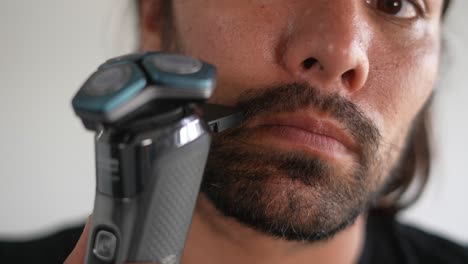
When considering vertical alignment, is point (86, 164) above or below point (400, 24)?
below

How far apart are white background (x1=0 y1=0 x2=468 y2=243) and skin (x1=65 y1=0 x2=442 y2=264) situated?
305mm

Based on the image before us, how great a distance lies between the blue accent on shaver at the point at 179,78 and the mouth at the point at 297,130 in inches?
7.3

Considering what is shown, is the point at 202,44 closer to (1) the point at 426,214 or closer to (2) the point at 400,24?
(2) the point at 400,24

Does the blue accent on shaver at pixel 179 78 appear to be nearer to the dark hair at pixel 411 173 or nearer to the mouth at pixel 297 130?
the mouth at pixel 297 130

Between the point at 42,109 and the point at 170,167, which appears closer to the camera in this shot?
the point at 170,167

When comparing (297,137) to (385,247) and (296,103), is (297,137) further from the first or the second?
(385,247)

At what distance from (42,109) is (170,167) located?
0.74 m

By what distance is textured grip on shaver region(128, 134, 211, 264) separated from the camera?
37cm

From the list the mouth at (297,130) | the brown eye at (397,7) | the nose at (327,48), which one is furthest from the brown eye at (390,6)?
the mouth at (297,130)

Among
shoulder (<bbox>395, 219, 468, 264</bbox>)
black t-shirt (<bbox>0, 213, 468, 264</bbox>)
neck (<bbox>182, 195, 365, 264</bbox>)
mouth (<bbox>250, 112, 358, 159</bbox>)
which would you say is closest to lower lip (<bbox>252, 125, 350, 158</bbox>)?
mouth (<bbox>250, 112, 358, 159</bbox>)

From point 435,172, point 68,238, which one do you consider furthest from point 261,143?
point 435,172

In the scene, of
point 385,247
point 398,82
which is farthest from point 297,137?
point 385,247

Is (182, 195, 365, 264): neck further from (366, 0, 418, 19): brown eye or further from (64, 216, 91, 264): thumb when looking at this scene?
(366, 0, 418, 19): brown eye

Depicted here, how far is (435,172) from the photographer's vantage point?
3.96 ft
